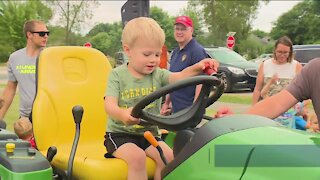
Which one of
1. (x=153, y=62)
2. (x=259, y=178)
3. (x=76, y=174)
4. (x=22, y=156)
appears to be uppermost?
(x=153, y=62)

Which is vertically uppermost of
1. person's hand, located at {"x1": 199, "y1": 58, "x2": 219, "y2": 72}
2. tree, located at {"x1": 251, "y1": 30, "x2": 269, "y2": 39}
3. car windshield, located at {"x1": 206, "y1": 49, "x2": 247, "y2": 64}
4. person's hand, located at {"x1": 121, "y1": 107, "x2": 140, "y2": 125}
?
person's hand, located at {"x1": 199, "y1": 58, "x2": 219, "y2": 72}

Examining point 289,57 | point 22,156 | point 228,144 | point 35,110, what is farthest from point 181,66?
point 228,144

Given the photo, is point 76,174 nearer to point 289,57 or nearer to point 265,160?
point 265,160

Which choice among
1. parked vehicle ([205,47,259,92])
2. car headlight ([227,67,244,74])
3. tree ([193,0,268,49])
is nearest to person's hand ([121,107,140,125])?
parked vehicle ([205,47,259,92])

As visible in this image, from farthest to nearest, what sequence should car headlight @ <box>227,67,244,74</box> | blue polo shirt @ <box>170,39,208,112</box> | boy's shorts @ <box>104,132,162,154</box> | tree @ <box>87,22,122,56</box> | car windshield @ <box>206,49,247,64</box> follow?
tree @ <box>87,22,122,56</box> → car windshield @ <box>206,49,247,64</box> → car headlight @ <box>227,67,244,74</box> → blue polo shirt @ <box>170,39,208,112</box> → boy's shorts @ <box>104,132,162,154</box>

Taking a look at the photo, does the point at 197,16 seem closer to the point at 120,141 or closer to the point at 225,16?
the point at 225,16

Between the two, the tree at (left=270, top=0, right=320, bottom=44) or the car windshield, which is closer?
the car windshield

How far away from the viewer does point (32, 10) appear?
147 ft

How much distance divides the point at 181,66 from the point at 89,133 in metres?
1.62

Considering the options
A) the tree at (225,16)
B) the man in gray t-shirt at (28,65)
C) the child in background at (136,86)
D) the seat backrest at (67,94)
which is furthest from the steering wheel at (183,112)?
the tree at (225,16)

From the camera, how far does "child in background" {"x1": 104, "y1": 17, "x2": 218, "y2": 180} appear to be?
2396 millimetres

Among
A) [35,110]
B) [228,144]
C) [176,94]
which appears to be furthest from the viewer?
[176,94]

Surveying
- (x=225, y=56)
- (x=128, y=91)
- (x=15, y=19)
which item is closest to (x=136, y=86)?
(x=128, y=91)

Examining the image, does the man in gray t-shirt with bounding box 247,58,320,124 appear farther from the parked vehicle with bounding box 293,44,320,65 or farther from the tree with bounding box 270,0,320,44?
the tree with bounding box 270,0,320,44
